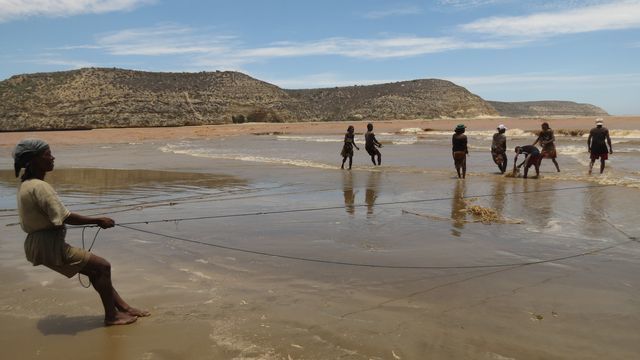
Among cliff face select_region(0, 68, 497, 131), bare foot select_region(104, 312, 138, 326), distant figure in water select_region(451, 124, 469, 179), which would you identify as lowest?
bare foot select_region(104, 312, 138, 326)

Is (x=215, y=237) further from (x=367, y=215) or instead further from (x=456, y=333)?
(x=456, y=333)

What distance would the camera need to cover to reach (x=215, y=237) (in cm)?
787

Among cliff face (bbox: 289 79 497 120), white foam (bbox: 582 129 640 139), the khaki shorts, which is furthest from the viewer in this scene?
cliff face (bbox: 289 79 497 120)

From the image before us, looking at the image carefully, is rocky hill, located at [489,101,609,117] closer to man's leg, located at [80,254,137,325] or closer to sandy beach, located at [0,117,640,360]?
sandy beach, located at [0,117,640,360]

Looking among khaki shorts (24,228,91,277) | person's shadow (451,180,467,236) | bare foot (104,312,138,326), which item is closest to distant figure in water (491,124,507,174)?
person's shadow (451,180,467,236)

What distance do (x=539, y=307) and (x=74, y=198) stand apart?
35.3 feet

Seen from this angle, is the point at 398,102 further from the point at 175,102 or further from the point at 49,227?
the point at 49,227

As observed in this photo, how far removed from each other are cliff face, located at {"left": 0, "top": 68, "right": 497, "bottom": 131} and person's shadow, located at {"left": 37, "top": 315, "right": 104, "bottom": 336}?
64.4m

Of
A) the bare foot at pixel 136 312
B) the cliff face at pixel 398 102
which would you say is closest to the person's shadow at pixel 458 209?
the bare foot at pixel 136 312

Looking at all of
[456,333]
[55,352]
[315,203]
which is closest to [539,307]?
[456,333]

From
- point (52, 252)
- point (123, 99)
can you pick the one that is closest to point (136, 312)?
point (52, 252)

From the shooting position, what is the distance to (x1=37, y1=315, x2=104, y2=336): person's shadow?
446 cm

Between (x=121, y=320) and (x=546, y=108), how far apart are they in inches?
6566

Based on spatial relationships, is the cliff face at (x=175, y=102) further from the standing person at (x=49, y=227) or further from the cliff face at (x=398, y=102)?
the standing person at (x=49, y=227)
